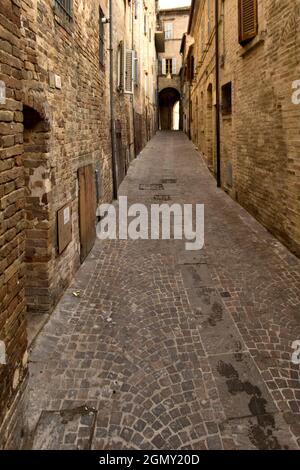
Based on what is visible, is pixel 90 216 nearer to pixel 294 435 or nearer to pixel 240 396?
pixel 240 396

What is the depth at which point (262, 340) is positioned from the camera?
4230 mm

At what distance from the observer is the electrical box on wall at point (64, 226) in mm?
5074

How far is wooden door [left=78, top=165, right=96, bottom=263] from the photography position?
645 cm

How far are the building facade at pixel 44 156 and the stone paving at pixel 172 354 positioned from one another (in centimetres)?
47

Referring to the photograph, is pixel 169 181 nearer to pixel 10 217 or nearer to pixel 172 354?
pixel 172 354

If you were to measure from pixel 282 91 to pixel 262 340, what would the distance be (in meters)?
4.98

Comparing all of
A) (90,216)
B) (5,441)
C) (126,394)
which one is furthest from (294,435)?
(90,216)

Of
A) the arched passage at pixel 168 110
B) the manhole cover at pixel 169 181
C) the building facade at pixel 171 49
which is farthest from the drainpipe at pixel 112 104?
the arched passage at pixel 168 110

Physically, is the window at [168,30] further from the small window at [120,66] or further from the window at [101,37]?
the window at [101,37]

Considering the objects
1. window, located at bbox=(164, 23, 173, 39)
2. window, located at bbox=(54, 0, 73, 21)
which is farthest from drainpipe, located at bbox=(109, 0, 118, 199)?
window, located at bbox=(164, 23, 173, 39)

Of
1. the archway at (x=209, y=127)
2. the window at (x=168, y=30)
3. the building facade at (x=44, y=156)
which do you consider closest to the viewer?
the building facade at (x=44, y=156)

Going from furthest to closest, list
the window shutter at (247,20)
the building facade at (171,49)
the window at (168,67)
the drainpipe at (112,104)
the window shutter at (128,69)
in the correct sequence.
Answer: the window at (168,67) < the building facade at (171,49) < the window shutter at (128,69) < the drainpipe at (112,104) < the window shutter at (247,20)

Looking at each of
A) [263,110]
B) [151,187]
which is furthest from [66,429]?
[151,187]

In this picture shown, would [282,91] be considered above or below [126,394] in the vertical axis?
above
